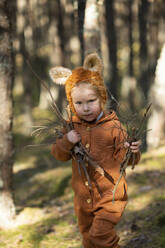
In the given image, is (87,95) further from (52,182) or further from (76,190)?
(52,182)

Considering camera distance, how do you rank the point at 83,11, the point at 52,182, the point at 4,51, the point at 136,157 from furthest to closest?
the point at 52,182
the point at 83,11
the point at 4,51
the point at 136,157

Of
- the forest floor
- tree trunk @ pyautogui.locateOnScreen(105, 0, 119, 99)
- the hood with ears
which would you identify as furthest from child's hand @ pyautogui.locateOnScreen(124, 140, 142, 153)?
tree trunk @ pyautogui.locateOnScreen(105, 0, 119, 99)

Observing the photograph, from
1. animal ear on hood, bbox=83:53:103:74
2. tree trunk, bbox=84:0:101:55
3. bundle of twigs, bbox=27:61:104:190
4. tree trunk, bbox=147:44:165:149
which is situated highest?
tree trunk, bbox=84:0:101:55

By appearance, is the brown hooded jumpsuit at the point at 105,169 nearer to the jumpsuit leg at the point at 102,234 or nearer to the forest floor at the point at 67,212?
the jumpsuit leg at the point at 102,234

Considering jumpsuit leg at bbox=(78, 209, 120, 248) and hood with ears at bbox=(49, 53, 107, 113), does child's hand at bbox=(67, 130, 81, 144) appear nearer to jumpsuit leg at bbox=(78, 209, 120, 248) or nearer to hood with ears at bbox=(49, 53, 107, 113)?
hood with ears at bbox=(49, 53, 107, 113)

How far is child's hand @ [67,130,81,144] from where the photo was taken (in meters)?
3.21

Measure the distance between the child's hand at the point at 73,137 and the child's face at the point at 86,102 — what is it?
0.22 meters

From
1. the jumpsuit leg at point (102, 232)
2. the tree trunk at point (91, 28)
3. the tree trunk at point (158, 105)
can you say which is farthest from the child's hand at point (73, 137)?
the tree trunk at point (158, 105)

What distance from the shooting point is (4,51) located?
4.96m

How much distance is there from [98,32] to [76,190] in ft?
14.4

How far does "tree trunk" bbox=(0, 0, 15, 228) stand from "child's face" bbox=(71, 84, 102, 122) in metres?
2.06

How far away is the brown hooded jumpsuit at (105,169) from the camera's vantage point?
3.27 meters

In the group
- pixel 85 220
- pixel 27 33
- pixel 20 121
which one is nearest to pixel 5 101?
pixel 85 220

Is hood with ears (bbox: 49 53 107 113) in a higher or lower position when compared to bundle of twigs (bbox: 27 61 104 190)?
higher
